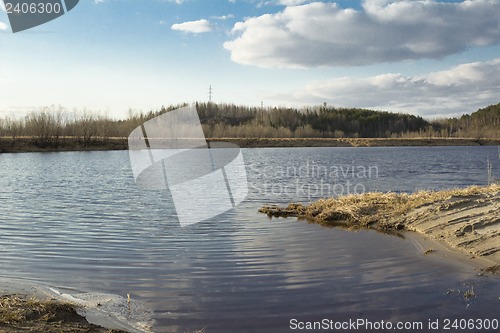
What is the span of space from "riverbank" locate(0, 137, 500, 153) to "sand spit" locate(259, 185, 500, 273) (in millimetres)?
73825

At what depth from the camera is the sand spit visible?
34.4 feet

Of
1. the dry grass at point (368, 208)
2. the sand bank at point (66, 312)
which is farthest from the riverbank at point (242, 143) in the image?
the sand bank at point (66, 312)

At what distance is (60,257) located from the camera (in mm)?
10305

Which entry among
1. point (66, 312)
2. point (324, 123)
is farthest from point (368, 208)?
point (324, 123)

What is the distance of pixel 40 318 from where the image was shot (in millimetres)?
5891

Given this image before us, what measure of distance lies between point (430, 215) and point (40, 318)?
10.6 metres

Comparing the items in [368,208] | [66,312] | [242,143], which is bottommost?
[66,312]

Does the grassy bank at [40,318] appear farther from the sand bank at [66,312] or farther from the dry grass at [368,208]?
→ the dry grass at [368,208]

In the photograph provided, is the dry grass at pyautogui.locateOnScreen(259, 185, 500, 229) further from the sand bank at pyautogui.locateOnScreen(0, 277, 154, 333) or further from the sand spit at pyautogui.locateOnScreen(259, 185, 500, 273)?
the sand bank at pyautogui.locateOnScreen(0, 277, 154, 333)

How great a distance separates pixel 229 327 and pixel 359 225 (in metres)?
8.51

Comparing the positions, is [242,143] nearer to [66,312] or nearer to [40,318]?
[66,312]

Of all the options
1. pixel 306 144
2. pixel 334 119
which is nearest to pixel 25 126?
pixel 306 144

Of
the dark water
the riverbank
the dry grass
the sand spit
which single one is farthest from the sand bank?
the riverbank

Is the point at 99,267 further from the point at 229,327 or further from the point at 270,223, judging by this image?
the point at 270,223
